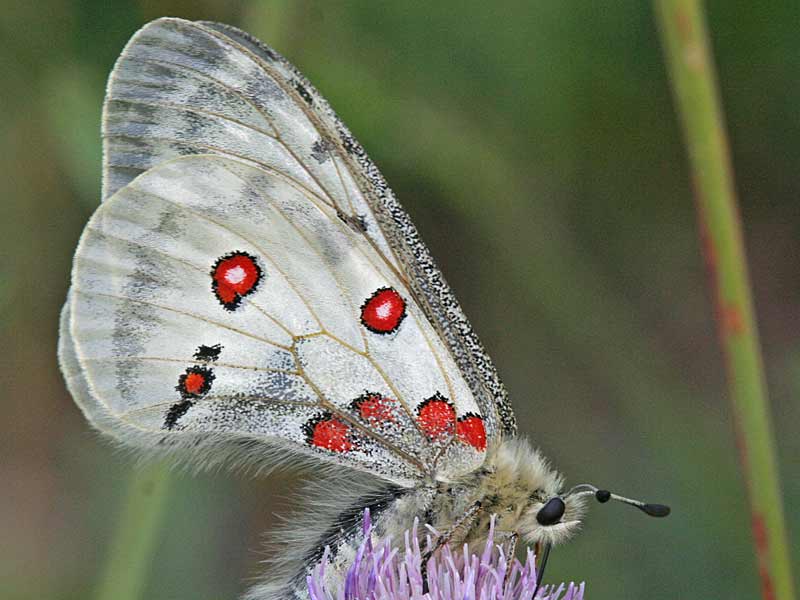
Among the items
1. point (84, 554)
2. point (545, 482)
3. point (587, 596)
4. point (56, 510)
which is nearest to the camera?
point (545, 482)

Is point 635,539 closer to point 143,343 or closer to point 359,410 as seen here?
point 359,410

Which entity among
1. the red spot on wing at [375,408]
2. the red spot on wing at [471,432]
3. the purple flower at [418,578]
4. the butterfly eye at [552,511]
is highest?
the red spot on wing at [471,432]

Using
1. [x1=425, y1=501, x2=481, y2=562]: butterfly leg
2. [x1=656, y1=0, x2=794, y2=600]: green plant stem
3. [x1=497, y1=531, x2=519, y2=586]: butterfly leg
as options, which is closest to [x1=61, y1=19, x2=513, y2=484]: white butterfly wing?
[x1=425, y1=501, x2=481, y2=562]: butterfly leg

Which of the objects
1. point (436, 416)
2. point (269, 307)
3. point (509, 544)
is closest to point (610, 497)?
point (509, 544)

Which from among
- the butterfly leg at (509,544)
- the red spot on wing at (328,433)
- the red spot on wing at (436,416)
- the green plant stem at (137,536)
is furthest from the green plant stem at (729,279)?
the green plant stem at (137,536)

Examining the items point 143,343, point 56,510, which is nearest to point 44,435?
point 56,510

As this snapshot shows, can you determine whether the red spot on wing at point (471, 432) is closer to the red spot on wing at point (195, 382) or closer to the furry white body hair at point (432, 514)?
the furry white body hair at point (432, 514)
